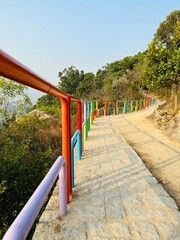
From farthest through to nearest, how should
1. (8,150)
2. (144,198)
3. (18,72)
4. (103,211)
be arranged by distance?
(8,150)
(144,198)
(103,211)
(18,72)

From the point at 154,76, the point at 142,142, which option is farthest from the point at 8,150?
the point at 154,76

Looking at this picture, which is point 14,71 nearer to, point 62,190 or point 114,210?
point 62,190

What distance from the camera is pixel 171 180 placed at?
3246 millimetres

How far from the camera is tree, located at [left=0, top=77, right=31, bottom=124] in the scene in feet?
24.0

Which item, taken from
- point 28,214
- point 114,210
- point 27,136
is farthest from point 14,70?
point 27,136

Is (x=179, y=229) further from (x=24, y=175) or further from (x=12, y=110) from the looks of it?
(x=12, y=110)

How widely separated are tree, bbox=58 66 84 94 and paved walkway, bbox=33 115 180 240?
121 feet

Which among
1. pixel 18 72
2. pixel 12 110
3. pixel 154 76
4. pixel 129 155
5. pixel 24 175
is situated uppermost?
pixel 154 76

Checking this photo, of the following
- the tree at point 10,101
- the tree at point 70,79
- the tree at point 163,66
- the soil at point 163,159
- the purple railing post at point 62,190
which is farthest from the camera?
the tree at point 70,79

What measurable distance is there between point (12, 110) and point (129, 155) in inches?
208

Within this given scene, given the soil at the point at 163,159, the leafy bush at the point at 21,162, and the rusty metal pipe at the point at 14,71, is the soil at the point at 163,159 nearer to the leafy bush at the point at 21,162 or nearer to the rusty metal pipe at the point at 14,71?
the leafy bush at the point at 21,162

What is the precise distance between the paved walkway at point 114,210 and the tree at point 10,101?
4944 millimetres

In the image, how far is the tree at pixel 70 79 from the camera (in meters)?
39.7

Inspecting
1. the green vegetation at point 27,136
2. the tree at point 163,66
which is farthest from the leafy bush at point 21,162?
the tree at point 163,66
